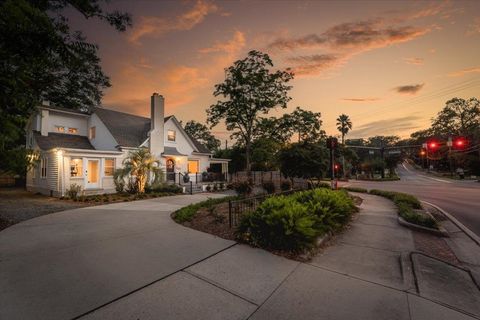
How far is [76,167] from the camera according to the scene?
1545cm

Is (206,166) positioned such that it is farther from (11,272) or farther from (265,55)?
(11,272)

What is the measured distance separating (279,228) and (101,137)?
19.4 m

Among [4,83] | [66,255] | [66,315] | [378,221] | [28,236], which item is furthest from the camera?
Result: [378,221]

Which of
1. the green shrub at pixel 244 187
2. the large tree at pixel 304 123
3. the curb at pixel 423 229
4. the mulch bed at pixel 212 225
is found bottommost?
the curb at pixel 423 229

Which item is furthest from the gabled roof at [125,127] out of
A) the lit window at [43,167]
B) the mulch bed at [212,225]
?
the mulch bed at [212,225]

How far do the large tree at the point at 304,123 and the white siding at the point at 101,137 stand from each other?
17.5 meters

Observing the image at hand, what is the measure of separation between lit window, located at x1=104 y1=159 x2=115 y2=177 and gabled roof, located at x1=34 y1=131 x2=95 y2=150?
116 inches

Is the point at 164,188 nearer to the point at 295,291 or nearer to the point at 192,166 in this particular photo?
the point at 192,166

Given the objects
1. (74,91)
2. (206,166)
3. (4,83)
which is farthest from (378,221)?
(74,91)

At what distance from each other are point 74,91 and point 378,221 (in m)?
32.4

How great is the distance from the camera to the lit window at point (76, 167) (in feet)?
50.2

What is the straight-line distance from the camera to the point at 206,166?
2486 cm

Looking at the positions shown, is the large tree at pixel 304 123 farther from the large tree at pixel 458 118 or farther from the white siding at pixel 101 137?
the large tree at pixel 458 118

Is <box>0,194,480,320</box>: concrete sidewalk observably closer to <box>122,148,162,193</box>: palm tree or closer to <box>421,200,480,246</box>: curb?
<box>421,200,480,246</box>: curb
